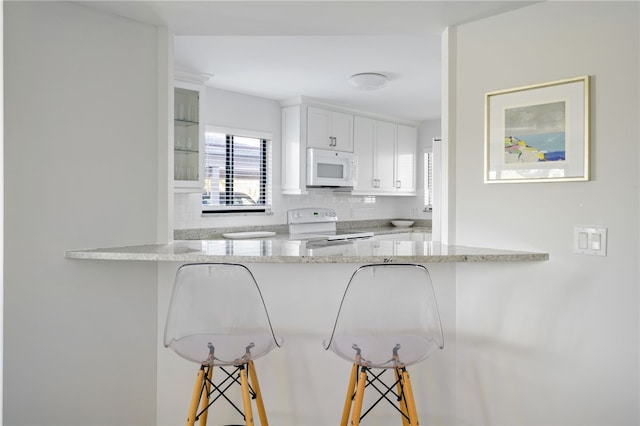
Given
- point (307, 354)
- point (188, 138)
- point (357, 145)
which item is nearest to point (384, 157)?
point (357, 145)

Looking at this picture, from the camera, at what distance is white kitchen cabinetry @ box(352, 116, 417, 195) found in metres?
5.02

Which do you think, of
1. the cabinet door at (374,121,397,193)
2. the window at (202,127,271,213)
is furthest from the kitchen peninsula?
the cabinet door at (374,121,397,193)

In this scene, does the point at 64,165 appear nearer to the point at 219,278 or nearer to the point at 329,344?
the point at 219,278

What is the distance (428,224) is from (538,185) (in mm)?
3699

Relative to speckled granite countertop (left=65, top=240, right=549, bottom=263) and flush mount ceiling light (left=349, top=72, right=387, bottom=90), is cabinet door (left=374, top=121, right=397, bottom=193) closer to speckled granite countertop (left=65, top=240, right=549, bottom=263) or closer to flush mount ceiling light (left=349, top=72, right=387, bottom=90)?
flush mount ceiling light (left=349, top=72, right=387, bottom=90)

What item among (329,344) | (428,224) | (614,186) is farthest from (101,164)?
(428,224)

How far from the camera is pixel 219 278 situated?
5.69ft

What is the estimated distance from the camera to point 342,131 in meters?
4.77

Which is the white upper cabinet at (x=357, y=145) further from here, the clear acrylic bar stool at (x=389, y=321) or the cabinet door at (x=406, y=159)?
the clear acrylic bar stool at (x=389, y=321)

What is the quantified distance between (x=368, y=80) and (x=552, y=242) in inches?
78.3

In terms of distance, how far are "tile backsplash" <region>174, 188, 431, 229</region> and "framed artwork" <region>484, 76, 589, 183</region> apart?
2545 mm

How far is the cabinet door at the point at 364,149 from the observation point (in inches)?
195

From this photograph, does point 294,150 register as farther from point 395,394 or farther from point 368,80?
point 395,394

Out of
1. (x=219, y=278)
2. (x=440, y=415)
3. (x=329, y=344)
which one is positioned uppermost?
(x=219, y=278)
